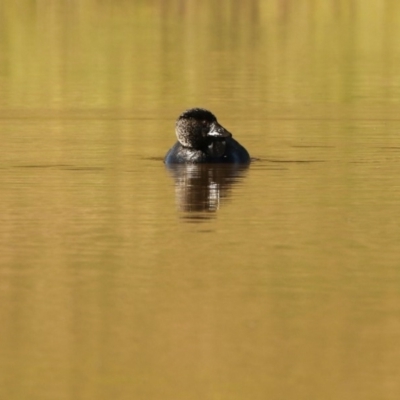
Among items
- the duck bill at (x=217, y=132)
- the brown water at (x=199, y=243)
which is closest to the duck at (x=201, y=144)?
the duck bill at (x=217, y=132)

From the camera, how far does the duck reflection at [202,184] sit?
16130mm

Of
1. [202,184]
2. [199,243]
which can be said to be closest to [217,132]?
[202,184]

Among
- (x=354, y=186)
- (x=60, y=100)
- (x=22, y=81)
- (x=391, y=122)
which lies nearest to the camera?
(x=354, y=186)

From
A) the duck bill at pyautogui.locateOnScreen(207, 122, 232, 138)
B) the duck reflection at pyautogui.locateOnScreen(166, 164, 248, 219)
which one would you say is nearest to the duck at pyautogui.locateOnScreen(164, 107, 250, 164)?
the duck bill at pyautogui.locateOnScreen(207, 122, 232, 138)

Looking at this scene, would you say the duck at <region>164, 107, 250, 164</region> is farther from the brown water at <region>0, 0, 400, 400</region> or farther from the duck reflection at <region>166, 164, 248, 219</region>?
the brown water at <region>0, 0, 400, 400</region>

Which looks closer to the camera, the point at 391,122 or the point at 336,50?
the point at 391,122

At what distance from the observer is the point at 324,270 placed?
12.7 metres

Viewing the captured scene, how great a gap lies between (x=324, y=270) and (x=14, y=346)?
299 cm

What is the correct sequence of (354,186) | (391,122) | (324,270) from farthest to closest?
(391,122) → (354,186) → (324,270)

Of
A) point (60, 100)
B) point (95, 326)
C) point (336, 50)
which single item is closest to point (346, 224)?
point (95, 326)

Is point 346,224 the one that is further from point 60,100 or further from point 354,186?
point 60,100

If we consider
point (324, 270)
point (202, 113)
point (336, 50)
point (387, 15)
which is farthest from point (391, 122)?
point (387, 15)

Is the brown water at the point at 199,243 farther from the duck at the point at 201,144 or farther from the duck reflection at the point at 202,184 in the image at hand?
the duck at the point at 201,144

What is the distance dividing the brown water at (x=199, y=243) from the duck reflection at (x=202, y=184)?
36 millimetres
